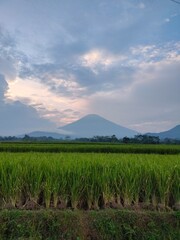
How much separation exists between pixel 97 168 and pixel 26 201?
989 millimetres

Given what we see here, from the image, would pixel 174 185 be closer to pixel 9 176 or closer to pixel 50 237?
pixel 50 237

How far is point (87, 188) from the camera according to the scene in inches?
151

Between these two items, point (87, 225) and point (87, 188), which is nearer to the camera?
point (87, 225)

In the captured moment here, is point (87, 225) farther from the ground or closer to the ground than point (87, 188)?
closer to the ground

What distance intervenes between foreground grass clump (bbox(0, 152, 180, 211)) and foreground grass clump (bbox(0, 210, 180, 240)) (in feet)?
0.84

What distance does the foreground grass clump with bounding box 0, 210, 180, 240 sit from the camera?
3410 millimetres

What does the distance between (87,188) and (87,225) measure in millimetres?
474

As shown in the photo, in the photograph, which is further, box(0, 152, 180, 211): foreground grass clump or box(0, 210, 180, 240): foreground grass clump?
box(0, 152, 180, 211): foreground grass clump

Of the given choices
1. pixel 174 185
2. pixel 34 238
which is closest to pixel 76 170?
pixel 34 238

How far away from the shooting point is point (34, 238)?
10.8 feet

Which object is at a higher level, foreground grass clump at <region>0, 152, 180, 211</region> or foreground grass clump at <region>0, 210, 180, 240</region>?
foreground grass clump at <region>0, 152, 180, 211</region>

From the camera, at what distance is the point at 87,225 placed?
3.49 metres

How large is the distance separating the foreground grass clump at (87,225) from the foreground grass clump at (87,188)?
0.26m

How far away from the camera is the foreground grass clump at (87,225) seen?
3.41m
